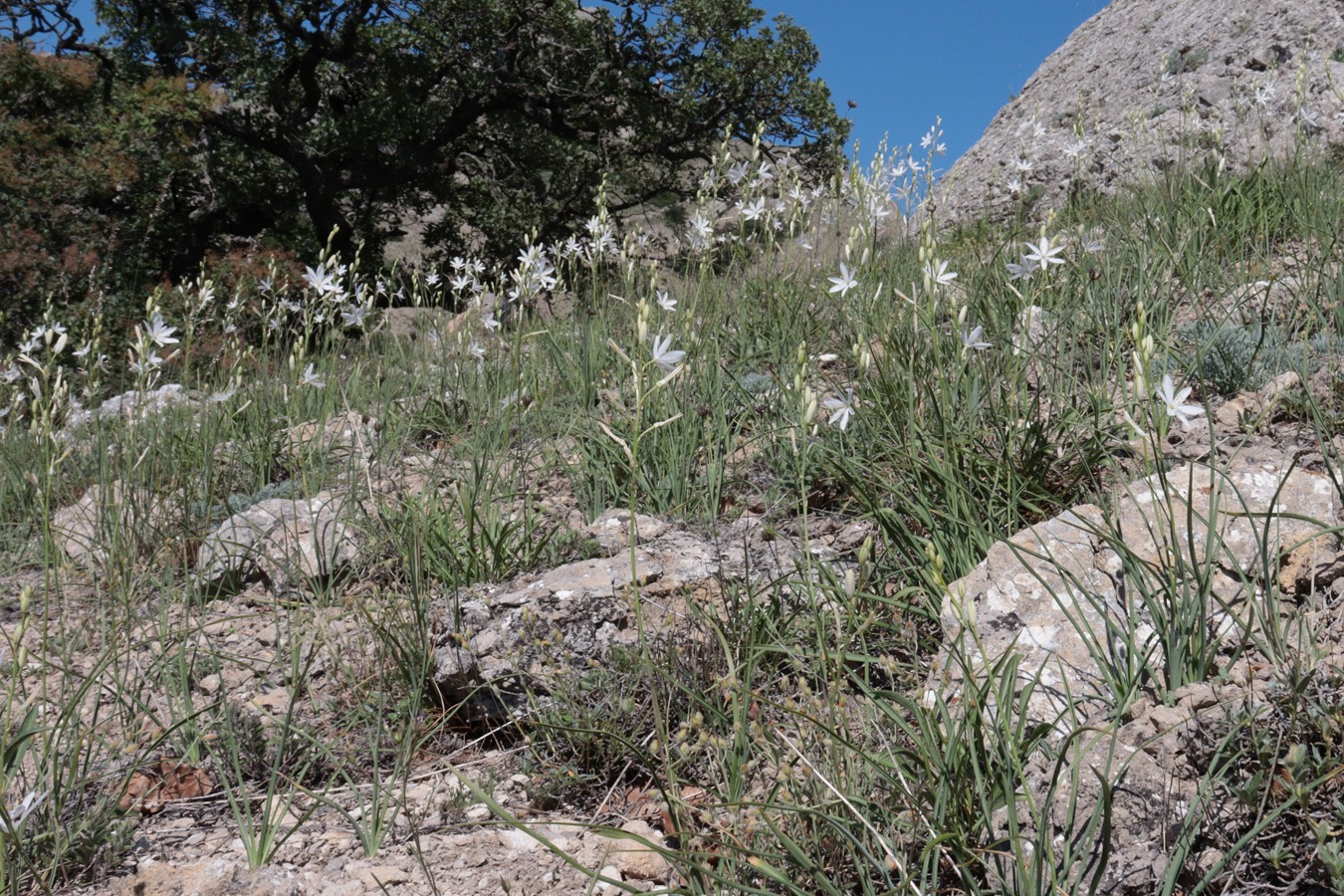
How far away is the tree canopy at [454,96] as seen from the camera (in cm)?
1412

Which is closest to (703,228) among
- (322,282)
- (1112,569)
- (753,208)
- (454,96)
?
(753,208)

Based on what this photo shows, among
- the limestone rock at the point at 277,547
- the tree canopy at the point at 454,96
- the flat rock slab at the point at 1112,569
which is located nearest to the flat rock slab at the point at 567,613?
the flat rock slab at the point at 1112,569

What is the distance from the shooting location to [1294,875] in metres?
1.50

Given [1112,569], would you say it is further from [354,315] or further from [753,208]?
[354,315]

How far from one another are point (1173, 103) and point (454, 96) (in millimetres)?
11431

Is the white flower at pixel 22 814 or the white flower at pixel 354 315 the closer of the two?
the white flower at pixel 22 814

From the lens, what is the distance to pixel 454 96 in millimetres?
15219

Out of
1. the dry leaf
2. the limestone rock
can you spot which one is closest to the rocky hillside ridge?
the limestone rock

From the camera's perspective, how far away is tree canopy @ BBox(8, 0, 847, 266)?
1412cm

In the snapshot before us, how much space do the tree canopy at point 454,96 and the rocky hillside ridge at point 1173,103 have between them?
449 cm

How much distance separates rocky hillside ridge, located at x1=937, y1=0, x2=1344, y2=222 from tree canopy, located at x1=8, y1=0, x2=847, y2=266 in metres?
4.49

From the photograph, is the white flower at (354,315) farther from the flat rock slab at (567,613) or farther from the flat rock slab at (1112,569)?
the flat rock slab at (1112,569)

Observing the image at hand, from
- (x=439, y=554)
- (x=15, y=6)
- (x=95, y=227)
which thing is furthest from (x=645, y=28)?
(x=439, y=554)

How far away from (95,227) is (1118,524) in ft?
43.2
